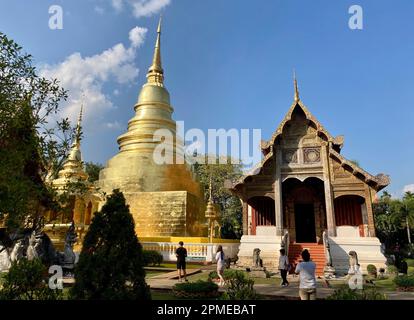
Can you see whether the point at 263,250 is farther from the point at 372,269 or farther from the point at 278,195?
the point at 372,269

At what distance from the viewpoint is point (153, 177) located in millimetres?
26578

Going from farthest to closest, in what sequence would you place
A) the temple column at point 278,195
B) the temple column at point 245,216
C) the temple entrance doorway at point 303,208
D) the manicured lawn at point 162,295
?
the temple entrance doorway at point 303,208, the temple column at point 245,216, the temple column at point 278,195, the manicured lawn at point 162,295

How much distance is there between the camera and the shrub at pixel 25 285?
6094 millimetres

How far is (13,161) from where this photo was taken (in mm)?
6980

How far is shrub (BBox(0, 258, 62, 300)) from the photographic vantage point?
6094 millimetres

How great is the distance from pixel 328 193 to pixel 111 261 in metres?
13.0

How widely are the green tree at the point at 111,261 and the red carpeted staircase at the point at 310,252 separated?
1186cm

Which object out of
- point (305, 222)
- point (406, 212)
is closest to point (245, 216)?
point (305, 222)

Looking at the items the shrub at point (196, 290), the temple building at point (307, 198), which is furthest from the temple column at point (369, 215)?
the shrub at point (196, 290)

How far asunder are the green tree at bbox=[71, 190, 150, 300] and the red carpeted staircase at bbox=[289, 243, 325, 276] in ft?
38.9

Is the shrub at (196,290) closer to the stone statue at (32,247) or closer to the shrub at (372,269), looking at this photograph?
the stone statue at (32,247)

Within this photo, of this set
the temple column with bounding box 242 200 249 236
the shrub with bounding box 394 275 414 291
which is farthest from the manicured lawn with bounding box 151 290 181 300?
the temple column with bounding box 242 200 249 236
